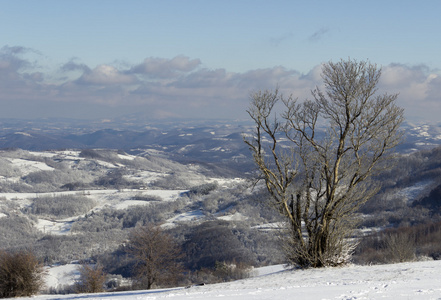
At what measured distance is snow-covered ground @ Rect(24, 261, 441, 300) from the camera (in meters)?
13.5

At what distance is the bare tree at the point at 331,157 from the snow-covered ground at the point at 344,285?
2035 mm

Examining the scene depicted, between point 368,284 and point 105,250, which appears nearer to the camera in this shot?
point 368,284

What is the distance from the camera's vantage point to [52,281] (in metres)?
73.3

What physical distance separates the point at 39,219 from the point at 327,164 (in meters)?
129

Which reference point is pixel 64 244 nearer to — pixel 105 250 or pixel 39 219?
pixel 105 250

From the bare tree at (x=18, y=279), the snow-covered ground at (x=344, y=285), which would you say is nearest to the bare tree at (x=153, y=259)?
the bare tree at (x=18, y=279)

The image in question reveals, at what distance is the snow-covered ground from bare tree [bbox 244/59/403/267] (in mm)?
2035

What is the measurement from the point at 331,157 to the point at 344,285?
8.17 metres

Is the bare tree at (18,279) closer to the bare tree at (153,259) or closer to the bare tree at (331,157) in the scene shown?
the bare tree at (153,259)

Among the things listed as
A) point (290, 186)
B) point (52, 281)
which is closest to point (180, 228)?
point (52, 281)

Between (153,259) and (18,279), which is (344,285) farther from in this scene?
(153,259)

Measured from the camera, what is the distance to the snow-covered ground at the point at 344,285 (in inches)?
533

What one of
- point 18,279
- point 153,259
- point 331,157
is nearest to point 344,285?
point 331,157

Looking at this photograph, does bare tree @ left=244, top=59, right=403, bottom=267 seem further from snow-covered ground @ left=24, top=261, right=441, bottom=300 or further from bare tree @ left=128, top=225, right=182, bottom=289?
bare tree @ left=128, top=225, right=182, bottom=289
